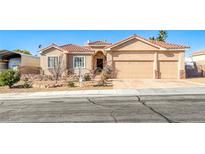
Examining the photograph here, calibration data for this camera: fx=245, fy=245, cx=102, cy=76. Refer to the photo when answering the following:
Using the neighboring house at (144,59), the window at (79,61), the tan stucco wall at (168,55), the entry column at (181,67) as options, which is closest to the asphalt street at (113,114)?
the neighboring house at (144,59)

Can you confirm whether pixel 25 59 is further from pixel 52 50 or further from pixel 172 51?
pixel 172 51

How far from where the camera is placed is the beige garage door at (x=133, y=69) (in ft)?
97.1

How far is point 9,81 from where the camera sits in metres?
21.4

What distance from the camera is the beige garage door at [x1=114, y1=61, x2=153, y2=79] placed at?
29594mm

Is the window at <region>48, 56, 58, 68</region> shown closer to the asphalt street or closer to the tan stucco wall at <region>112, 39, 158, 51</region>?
the tan stucco wall at <region>112, 39, 158, 51</region>

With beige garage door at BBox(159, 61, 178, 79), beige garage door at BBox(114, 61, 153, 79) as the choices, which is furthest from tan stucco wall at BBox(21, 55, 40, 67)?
beige garage door at BBox(159, 61, 178, 79)

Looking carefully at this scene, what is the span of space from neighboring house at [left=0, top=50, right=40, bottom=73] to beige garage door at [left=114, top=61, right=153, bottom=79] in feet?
45.3

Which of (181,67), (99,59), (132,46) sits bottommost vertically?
(181,67)

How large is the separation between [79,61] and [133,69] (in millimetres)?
7155

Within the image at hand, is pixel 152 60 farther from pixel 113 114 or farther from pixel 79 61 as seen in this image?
pixel 113 114

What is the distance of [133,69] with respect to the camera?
2969cm

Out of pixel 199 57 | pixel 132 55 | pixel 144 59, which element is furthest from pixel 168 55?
pixel 199 57

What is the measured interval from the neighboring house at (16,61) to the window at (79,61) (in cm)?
783
